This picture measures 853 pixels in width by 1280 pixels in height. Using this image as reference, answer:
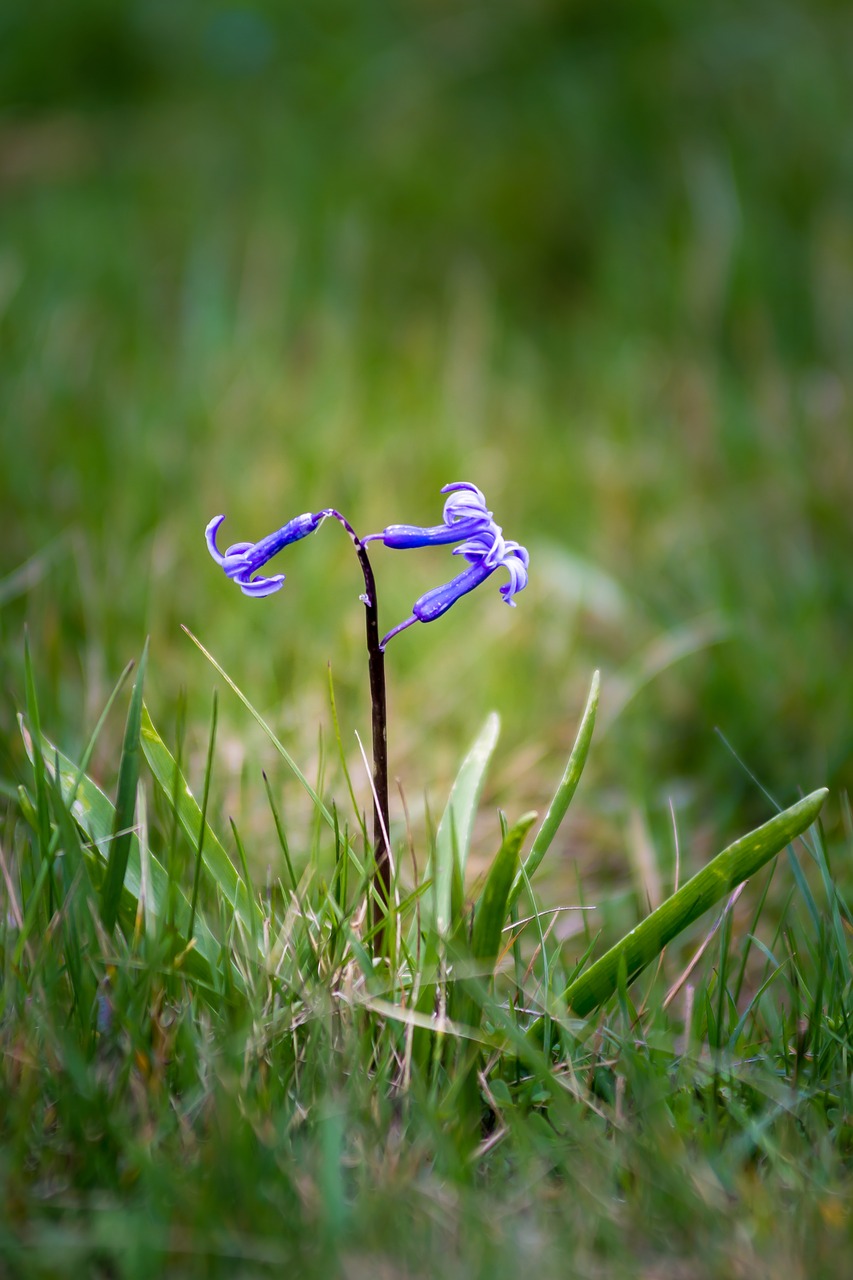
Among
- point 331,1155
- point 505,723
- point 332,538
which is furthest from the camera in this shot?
point 332,538

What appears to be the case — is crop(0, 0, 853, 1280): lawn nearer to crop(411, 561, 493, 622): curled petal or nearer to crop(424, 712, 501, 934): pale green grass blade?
crop(424, 712, 501, 934): pale green grass blade

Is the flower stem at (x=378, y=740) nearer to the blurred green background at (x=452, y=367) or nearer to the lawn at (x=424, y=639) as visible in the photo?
the lawn at (x=424, y=639)

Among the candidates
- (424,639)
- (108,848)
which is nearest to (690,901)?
(108,848)

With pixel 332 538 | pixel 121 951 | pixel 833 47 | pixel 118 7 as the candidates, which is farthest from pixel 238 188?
pixel 121 951

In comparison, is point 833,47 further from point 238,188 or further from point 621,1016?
point 621,1016

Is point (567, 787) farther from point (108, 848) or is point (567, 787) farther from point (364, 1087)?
point (108, 848)

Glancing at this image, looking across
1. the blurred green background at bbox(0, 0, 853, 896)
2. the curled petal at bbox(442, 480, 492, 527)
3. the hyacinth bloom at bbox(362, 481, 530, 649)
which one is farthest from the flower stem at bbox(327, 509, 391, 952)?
the blurred green background at bbox(0, 0, 853, 896)
